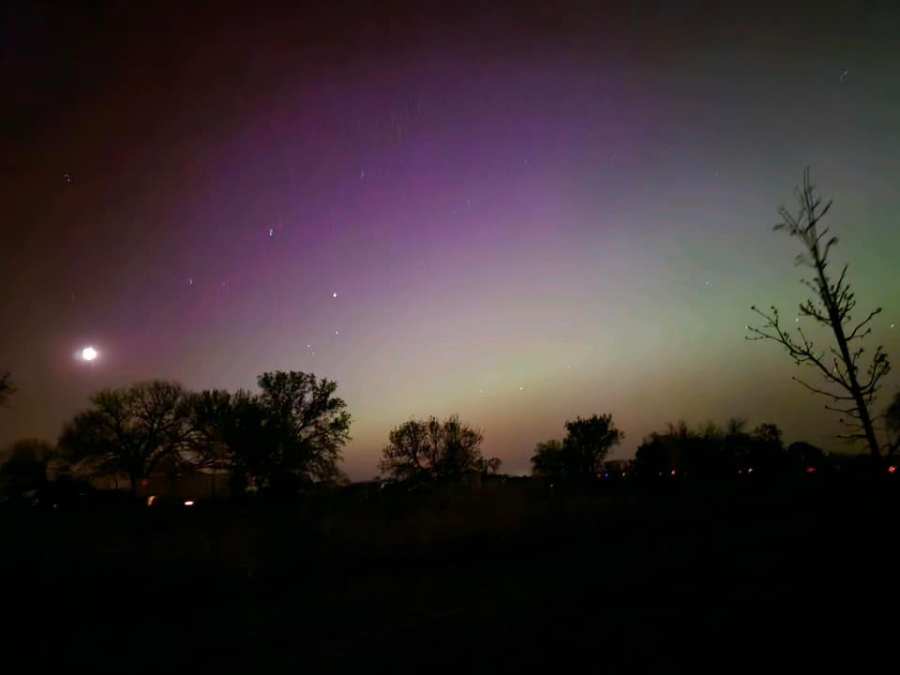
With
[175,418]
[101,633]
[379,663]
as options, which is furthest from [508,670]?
[175,418]

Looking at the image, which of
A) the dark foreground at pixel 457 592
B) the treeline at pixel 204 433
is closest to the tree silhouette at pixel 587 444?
the treeline at pixel 204 433

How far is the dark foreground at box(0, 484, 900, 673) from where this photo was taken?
17.8 ft

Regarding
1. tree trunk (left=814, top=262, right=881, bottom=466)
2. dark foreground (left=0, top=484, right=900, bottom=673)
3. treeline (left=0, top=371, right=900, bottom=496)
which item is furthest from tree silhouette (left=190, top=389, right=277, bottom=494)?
tree trunk (left=814, top=262, right=881, bottom=466)

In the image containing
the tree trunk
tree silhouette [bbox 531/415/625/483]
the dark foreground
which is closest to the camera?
the dark foreground

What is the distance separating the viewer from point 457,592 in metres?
8.59

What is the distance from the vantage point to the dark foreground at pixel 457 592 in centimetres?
543

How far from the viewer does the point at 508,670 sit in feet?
16.5

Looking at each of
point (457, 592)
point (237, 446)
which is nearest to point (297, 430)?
point (237, 446)

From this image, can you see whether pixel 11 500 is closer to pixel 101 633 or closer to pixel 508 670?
pixel 101 633

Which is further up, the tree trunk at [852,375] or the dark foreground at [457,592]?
the tree trunk at [852,375]

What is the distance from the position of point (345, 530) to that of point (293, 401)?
3479 cm

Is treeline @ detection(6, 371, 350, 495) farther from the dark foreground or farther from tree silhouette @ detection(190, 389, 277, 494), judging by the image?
the dark foreground

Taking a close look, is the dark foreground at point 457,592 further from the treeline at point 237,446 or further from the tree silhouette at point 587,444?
the tree silhouette at point 587,444

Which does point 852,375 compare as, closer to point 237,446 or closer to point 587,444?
A: point 237,446
